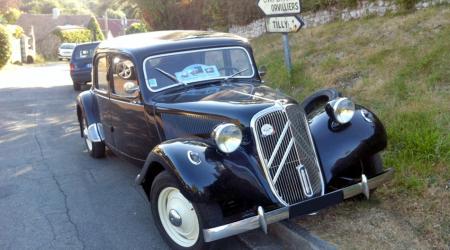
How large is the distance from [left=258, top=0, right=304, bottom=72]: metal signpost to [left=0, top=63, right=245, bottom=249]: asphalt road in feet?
9.72

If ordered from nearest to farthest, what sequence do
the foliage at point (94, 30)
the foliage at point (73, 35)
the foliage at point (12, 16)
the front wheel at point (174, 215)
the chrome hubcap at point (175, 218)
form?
1. the front wheel at point (174, 215)
2. the chrome hubcap at point (175, 218)
3. the foliage at point (73, 35)
4. the foliage at point (12, 16)
5. the foliage at point (94, 30)

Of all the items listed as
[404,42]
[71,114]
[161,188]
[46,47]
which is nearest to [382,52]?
[404,42]

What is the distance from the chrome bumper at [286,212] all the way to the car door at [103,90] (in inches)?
111

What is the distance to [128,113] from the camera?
5.18m

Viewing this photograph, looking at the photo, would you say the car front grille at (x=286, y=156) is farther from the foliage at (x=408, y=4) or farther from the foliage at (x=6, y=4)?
the foliage at (x=6, y=4)

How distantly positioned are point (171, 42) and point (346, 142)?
7.00 ft

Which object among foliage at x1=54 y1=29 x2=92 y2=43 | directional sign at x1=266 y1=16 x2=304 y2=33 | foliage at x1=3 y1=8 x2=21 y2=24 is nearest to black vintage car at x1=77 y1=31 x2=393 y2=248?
directional sign at x1=266 y1=16 x2=304 y2=33

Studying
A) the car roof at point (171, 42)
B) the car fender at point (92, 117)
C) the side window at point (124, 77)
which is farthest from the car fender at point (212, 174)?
the car fender at point (92, 117)

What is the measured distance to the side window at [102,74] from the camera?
5.83 m

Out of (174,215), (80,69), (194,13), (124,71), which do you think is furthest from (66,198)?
(194,13)

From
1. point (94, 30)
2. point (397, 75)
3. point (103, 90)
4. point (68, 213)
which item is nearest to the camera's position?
point (68, 213)

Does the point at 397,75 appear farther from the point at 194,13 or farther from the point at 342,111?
the point at 194,13

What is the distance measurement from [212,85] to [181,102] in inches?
21.8

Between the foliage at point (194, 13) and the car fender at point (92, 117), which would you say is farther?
the foliage at point (194, 13)
